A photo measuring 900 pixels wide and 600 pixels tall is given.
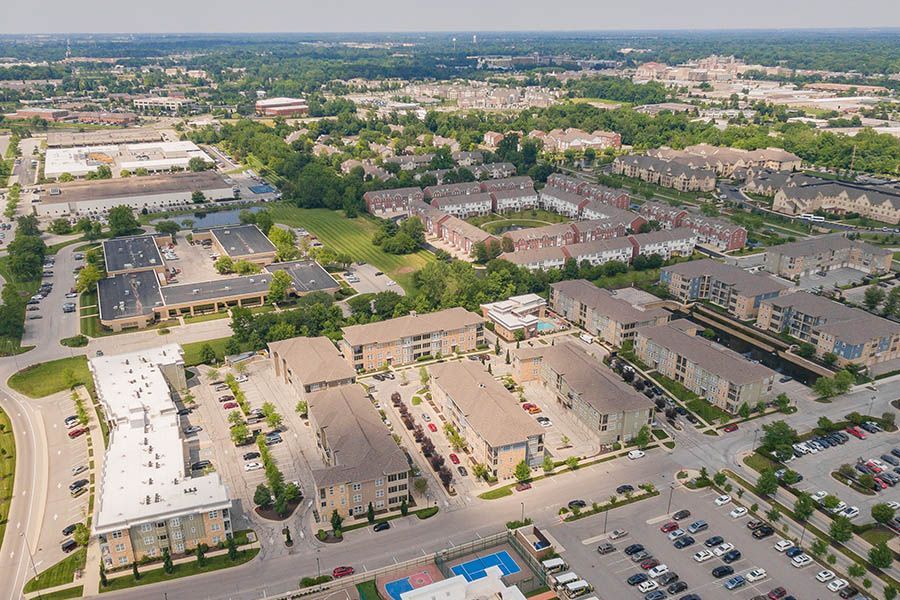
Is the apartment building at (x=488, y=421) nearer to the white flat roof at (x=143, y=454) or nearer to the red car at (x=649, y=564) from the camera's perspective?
the red car at (x=649, y=564)

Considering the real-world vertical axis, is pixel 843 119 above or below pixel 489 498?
above

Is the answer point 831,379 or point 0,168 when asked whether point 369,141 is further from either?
point 831,379

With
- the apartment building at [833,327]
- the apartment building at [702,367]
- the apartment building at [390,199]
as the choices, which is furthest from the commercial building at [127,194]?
the apartment building at [833,327]

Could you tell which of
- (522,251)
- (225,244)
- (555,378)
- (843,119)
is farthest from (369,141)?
(843,119)

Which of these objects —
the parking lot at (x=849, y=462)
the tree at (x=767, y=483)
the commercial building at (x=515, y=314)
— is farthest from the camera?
the commercial building at (x=515, y=314)

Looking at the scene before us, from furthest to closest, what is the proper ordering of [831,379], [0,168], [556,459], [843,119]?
[843,119] < [0,168] < [831,379] < [556,459]

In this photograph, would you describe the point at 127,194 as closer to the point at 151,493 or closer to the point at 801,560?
the point at 151,493
